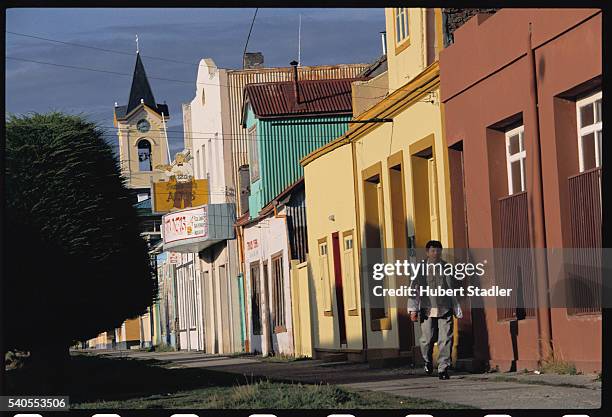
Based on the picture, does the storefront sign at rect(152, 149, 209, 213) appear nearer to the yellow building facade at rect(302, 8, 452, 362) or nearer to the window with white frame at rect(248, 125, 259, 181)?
the yellow building facade at rect(302, 8, 452, 362)

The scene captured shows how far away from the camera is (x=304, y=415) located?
253 inches

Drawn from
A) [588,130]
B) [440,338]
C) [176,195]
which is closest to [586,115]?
[588,130]

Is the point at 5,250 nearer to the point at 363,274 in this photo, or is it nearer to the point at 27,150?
the point at 363,274

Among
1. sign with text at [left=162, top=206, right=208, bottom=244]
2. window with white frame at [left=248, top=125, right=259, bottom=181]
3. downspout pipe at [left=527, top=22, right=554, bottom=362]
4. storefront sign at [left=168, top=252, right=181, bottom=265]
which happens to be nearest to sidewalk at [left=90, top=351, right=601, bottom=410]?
downspout pipe at [left=527, top=22, right=554, bottom=362]

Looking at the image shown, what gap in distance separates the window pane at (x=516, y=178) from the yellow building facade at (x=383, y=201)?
429 millimetres

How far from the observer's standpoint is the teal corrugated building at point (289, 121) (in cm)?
1145

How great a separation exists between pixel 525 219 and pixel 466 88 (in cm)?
204

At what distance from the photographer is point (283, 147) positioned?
18.4 m

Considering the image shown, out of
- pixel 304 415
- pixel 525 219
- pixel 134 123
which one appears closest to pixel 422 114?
pixel 525 219

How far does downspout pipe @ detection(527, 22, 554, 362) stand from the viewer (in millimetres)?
7125

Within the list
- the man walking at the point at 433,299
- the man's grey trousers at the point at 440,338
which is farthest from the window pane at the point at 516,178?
the man walking at the point at 433,299

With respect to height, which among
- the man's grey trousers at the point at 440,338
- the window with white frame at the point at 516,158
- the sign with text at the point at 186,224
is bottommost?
the man's grey trousers at the point at 440,338

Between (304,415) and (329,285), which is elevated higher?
(329,285)

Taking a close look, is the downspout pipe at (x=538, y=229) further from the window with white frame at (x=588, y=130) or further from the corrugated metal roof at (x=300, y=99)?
the corrugated metal roof at (x=300, y=99)
